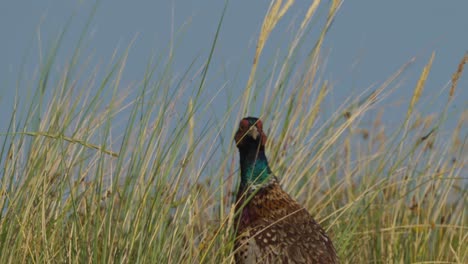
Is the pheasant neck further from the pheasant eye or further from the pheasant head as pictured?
the pheasant eye

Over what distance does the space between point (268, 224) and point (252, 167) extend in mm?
382

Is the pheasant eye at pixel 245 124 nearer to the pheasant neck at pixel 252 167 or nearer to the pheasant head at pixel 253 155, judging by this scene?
the pheasant head at pixel 253 155

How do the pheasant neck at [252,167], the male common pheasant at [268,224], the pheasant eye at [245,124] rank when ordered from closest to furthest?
the male common pheasant at [268,224], the pheasant eye at [245,124], the pheasant neck at [252,167]

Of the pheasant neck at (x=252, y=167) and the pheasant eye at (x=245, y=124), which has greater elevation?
A: the pheasant eye at (x=245, y=124)

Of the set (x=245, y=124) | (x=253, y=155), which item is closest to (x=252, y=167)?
(x=253, y=155)

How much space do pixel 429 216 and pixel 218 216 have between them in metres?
1.46

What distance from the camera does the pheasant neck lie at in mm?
4750

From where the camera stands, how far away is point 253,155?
15.7ft

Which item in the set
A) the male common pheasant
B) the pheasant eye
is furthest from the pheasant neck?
the pheasant eye

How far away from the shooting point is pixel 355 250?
17.7 ft

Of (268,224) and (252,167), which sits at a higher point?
(252,167)

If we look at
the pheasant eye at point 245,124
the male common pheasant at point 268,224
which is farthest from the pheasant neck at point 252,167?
the pheasant eye at point 245,124

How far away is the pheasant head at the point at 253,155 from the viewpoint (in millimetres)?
4633

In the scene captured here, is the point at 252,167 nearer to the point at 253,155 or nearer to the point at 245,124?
the point at 253,155
